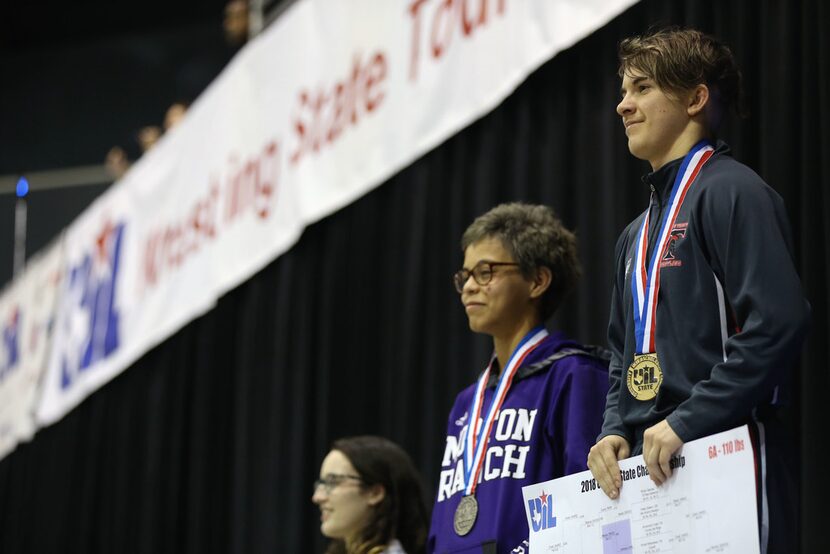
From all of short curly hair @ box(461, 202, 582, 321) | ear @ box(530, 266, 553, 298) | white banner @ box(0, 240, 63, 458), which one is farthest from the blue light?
ear @ box(530, 266, 553, 298)

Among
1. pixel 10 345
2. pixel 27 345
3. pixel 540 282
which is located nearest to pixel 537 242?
pixel 540 282

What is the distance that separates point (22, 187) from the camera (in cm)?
734

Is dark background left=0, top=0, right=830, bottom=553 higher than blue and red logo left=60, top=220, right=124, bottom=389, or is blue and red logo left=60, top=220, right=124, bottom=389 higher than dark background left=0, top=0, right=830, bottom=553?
blue and red logo left=60, top=220, right=124, bottom=389

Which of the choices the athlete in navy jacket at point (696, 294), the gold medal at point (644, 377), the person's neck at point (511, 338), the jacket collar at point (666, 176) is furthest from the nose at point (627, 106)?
the person's neck at point (511, 338)

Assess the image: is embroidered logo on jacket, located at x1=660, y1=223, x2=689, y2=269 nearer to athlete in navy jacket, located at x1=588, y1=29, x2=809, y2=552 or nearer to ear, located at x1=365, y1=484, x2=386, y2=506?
athlete in navy jacket, located at x1=588, y1=29, x2=809, y2=552

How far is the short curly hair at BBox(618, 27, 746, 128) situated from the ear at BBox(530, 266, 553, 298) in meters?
0.68

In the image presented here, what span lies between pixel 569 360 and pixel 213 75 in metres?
5.53

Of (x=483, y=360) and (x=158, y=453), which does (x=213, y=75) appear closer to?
(x=158, y=453)

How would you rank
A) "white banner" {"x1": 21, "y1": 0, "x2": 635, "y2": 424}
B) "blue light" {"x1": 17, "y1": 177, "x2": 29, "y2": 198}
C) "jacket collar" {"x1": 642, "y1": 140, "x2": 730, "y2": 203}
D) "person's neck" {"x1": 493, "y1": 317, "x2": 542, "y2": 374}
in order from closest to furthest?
"jacket collar" {"x1": 642, "y1": 140, "x2": 730, "y2": 203} → "person's neck" {"x1": 493, "y1": 317, "x2": 542, "y2": 374} → "white banner" {"x1": 21, "y1": 0, "x2": 635, "y2": 424} → "blue light" {"x1": 17, "y1": 177, "x2": 29, "y2": 198}

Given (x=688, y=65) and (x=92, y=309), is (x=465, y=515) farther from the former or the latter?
(x=92, y=309)

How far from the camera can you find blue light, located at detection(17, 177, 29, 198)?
289 inches

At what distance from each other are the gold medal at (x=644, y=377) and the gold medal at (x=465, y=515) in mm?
575

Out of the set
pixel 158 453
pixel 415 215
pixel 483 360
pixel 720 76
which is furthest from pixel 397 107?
pixel 158 453

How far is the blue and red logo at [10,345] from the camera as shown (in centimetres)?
687
